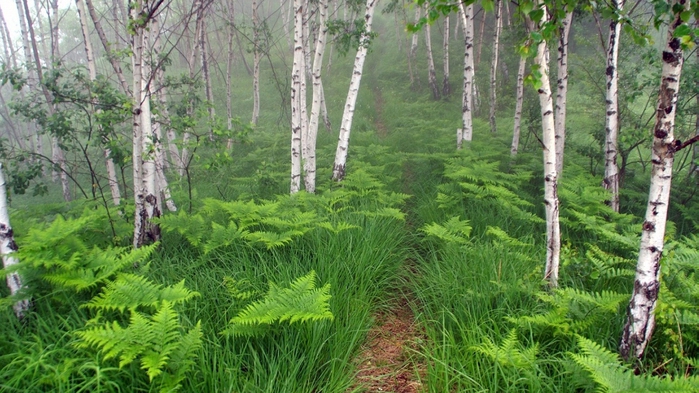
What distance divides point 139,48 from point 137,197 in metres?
1.76

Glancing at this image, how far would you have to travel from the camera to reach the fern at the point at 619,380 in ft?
7.39

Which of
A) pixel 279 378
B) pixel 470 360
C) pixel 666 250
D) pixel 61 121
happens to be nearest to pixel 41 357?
pixel 279 378

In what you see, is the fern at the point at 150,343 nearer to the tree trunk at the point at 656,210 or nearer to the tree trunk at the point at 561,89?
the tree trunk at the point at 656,210

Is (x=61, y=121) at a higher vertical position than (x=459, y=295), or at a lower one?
higher

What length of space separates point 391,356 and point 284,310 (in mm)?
1224

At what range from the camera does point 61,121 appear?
7.05m

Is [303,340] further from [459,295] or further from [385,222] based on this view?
[385,222]

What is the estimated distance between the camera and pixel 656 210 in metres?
2.70

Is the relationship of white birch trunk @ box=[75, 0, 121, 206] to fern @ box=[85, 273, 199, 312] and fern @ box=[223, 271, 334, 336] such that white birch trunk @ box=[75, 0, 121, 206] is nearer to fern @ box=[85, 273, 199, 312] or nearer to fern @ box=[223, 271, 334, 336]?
fern @ box=[85, 273, 199, 312]

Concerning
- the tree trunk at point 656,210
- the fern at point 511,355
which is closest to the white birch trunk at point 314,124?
the fern at point 511,355

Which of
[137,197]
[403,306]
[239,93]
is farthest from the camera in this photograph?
[239,93]

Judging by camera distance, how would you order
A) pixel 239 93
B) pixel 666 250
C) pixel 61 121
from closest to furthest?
1. pixel 666 250
2. pixel 61 121
3. pixel 239 93

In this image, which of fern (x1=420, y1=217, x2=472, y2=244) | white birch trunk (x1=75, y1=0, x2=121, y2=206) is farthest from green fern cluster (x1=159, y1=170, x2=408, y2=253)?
white birch trunk (x1=75, y1=0, x2=121, y2=206)

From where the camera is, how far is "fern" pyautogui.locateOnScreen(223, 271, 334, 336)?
9.45 feet
